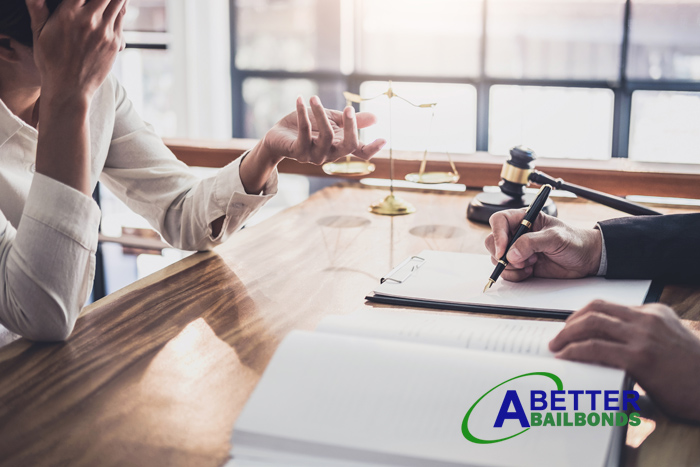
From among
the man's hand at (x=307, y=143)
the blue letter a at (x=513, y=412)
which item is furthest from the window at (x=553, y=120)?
Answer: the blue letter a at (x=513, y=412)

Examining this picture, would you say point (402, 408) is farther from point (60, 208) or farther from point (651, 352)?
point (60, 208)

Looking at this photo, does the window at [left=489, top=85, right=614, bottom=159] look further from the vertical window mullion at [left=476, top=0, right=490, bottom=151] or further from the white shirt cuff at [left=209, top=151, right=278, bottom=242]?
the white shirt cuff at [left=209, top=151, right=278, bottom=242]

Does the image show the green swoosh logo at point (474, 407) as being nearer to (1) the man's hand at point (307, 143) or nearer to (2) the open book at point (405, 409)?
(2) the open book at point (405, 409)

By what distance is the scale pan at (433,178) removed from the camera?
1531 millimetres

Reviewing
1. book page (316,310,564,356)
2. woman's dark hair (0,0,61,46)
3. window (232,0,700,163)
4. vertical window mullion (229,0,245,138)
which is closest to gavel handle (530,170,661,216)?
book page (316,310,564,356)

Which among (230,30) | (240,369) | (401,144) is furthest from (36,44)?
(230,30)

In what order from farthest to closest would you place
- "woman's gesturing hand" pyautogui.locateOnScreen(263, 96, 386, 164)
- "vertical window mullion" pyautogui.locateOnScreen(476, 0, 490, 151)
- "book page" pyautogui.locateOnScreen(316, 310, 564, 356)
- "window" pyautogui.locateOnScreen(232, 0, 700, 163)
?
"vertical window mullion" pyautogui.locateOnScreen(476, 0, 490, 151), "window" pyautogui.locateOnScreen(232, 0, 700, 163), "woman's gesturing hand" pyautogui.locateOnScreen(263, 96, 386, 164), "book page" pyautogui.locateOnScreen(316, 310, 564, 356)

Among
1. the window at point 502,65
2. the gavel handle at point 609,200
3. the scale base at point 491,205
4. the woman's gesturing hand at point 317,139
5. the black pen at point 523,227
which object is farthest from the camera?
the window at point 502,65

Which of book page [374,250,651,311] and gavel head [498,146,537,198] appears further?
gavel head [498,146,537,198]

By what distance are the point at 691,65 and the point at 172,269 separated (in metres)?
4.14

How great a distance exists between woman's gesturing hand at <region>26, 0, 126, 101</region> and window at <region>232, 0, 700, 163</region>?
3.53 m

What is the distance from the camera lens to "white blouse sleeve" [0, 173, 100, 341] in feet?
2.88

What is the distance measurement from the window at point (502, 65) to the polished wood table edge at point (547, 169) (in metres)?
2.68

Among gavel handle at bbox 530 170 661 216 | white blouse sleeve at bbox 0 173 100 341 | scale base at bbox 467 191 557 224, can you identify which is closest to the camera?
white blouse sleeve at bbox 0 173 100 341
